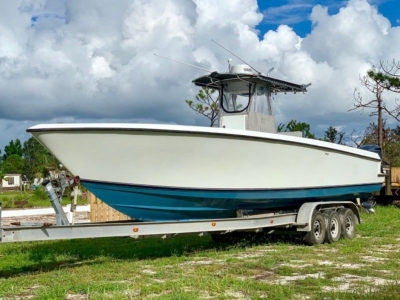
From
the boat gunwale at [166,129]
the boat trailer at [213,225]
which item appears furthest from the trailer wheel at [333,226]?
the boat gunwale at [166,129]

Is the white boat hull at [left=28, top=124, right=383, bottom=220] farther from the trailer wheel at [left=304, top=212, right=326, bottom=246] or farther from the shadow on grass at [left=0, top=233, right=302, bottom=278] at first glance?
the shadow on grass at [left=0, top=233, right=302, bottom=278]

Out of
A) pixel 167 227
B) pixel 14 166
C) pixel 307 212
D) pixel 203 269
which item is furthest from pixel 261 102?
pixel 14 166

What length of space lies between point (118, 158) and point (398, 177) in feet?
45.1

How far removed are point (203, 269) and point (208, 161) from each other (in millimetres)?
1556

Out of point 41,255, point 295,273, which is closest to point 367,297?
point 295,273

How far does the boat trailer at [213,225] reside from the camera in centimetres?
656

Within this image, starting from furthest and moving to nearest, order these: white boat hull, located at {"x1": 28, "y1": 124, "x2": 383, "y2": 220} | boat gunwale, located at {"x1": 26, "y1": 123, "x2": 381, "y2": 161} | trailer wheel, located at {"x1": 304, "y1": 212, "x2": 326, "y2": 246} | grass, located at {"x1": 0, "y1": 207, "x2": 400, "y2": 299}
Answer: trailer wheel, located at {"x1": 304, "y1": 212, "x2": 326, "y2": 246}, white boat hull, located at {"x1": 28, "y1": 124, "x2": 383, "y2": 220}, boat gunwale, located at {"x1": 26, "y1": 123, "x2": 381, "y2": 161}, grass, located at {"x1": 0, "y1": 207, "x2": 400, "y2": 299}

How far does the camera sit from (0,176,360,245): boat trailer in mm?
6559

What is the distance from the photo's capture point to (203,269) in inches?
285

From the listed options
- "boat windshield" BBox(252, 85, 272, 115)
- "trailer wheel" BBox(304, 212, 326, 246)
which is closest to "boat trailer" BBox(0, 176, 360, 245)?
"trailer wheel" BBox(304, 212, 326, 246)

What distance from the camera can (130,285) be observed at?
6.30 metres

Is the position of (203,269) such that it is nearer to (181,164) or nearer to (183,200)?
(183,200)

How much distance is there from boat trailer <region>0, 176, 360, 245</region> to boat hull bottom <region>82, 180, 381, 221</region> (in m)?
0.22

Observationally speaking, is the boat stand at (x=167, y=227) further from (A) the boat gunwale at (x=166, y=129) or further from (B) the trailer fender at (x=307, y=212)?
(A) the boat gunwale at (x=166, y=129)
